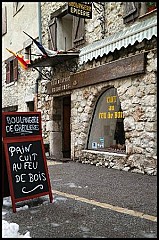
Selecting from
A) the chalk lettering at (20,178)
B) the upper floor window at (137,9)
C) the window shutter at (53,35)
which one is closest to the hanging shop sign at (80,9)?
the upper floor window at (137,9)

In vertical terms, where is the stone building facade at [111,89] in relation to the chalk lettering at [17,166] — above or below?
above

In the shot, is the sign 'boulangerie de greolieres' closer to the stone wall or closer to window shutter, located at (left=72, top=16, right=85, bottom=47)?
the stone wall

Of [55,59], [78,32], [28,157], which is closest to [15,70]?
[55,59]

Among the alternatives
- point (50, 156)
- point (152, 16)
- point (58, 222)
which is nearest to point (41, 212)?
point (58, 222)

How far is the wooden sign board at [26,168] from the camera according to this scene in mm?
3619

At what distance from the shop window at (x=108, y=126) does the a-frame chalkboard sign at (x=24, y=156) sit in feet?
10.8

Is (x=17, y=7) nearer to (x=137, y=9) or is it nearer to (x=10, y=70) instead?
(x=10, y=70)

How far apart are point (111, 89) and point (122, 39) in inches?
54.4

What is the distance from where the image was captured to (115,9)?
6926 millimetres

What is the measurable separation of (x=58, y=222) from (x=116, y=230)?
2.10 feet

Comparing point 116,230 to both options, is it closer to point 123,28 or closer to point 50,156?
point 123,28

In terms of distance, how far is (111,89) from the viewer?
7223mm

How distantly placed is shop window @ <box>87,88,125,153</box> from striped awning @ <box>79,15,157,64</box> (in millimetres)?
1026

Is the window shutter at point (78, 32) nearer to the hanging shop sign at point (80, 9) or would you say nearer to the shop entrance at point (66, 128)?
the hanging shop sign at point (80, 9)
